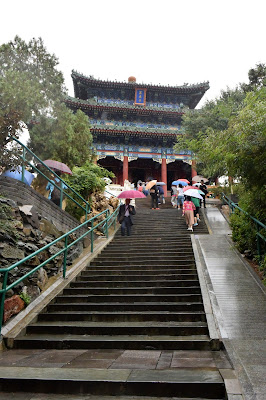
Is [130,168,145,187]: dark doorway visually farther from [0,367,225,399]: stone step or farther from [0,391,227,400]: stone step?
[0,391,227,400]: stone step

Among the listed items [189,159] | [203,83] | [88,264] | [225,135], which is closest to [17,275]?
[88,264]

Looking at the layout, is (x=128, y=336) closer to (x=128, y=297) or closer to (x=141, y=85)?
(x=128, y=297)

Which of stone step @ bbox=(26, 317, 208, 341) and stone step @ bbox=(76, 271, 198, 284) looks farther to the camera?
stone step @ bbox=(76, 271, 198, 284)

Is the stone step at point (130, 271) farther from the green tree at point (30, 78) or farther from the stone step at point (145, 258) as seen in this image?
the green tree at point (30, 78)

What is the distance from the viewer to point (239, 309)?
5250 mm

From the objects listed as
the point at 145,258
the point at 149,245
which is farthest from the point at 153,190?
the point at 145,258

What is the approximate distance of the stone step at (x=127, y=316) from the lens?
5.05 metres

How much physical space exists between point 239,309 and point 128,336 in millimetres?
1942

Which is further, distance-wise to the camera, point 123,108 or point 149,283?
point 123,108

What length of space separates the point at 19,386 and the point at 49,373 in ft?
0.99

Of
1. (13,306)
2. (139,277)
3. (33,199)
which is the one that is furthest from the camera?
(33,199)

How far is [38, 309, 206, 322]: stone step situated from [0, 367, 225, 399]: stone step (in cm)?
173

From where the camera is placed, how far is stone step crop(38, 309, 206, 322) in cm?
505

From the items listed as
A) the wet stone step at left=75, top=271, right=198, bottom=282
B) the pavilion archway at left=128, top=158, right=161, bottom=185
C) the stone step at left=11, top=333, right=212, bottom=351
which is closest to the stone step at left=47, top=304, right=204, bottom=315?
the stone step at left=11, top=333, right=212, bottom=351
